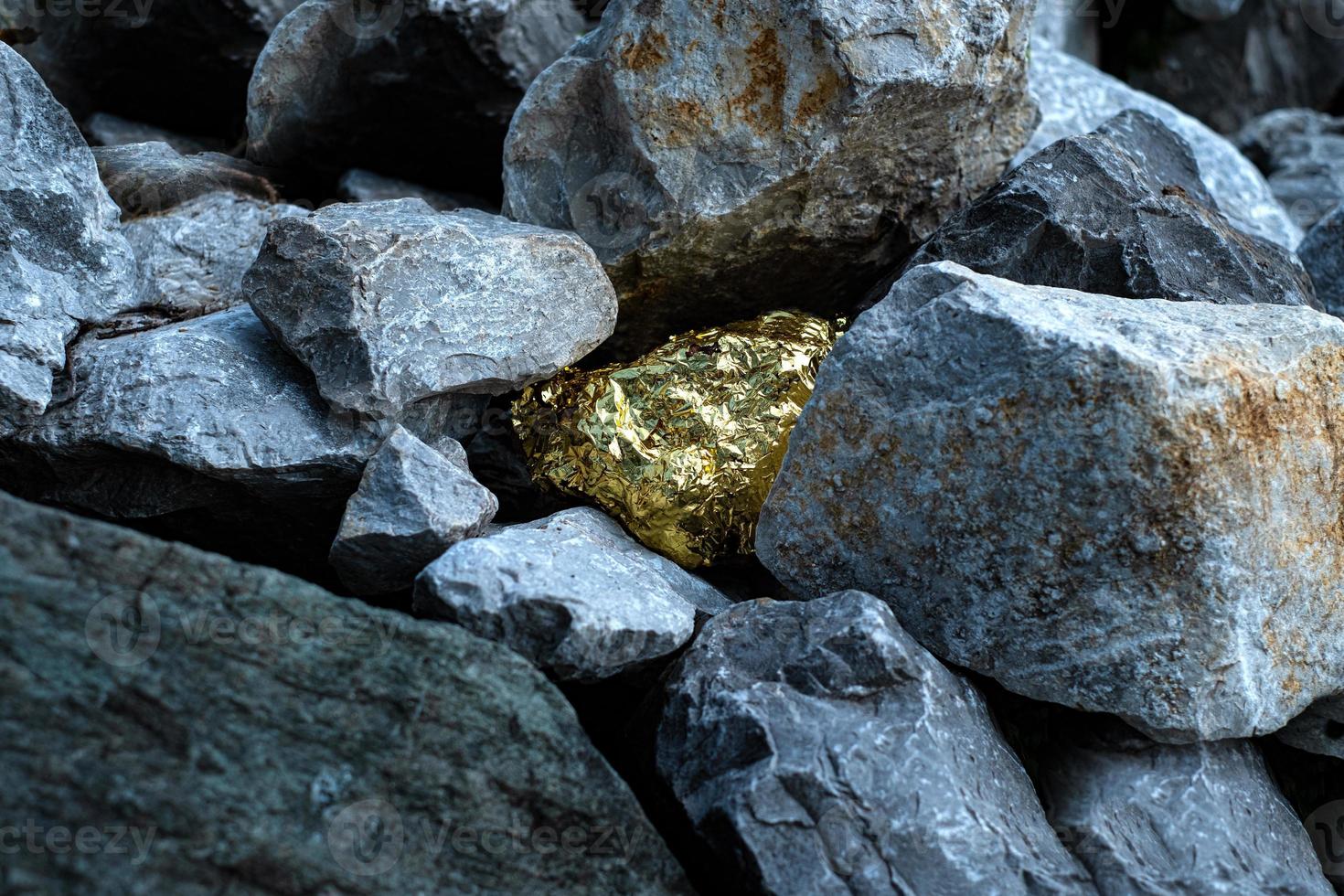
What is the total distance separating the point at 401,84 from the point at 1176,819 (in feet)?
8.21

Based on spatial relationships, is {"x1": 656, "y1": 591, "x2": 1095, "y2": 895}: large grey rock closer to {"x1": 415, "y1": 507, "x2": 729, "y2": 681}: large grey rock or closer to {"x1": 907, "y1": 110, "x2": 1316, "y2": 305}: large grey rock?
{"x1": 415, "y1": 507, "x2": 729, "y2": 681}: large grey rock

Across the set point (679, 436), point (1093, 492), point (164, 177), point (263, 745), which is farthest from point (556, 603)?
point (164, 177)

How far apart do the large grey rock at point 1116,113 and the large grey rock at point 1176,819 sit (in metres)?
2.03

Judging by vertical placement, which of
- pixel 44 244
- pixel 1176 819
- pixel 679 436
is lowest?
pixel 1176 819

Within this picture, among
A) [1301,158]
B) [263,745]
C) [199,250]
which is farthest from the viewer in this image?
[1301,158]

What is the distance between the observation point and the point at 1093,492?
6.22 ft

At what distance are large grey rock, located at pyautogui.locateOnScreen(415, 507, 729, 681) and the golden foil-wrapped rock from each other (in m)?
0.30

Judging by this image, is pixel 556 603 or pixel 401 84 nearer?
pixel 556 603

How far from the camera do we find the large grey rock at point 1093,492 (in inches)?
73.8

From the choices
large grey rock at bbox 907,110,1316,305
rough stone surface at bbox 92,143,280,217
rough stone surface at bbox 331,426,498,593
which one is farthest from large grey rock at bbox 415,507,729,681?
rough stone surface at bbox 92,143,280,217

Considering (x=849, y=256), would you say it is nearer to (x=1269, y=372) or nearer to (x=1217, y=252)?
(x=1217, y=252)

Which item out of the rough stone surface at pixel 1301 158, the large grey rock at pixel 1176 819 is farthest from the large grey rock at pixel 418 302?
the rough stone surface at pixel 1301 158

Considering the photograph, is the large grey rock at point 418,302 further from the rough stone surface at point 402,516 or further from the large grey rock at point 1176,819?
the large grey rock at point 1176,819

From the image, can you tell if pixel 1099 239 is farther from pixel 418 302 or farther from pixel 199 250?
pixel 199 250
